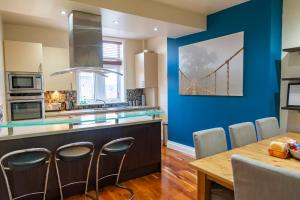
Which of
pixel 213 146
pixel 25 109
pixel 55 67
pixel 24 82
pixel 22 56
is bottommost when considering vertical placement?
pixel 213 146

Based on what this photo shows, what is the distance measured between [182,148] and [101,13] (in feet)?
10.3

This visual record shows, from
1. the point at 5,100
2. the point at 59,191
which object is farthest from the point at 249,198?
the point at 5,100

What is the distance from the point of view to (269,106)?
A: 2.99 meters

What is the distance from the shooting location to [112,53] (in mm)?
5441

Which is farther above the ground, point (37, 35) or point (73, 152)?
point (37, 35)

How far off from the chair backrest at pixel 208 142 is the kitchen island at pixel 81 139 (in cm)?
114

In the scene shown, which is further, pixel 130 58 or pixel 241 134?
pixel 130 58

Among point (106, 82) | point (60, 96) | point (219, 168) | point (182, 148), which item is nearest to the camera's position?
point (219, 168)

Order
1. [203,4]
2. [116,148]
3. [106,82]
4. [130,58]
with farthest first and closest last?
[130,58], [106,82], [203,4], [116,148]

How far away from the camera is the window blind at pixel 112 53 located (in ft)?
17.4

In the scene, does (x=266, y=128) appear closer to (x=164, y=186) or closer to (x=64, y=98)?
(x=164, y=186)

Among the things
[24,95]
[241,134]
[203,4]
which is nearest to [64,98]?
[24,95]

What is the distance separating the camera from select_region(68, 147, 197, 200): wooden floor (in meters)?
A: 2.65

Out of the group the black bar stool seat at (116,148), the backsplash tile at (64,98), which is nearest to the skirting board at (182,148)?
the black bar stool seat at (116,148)
